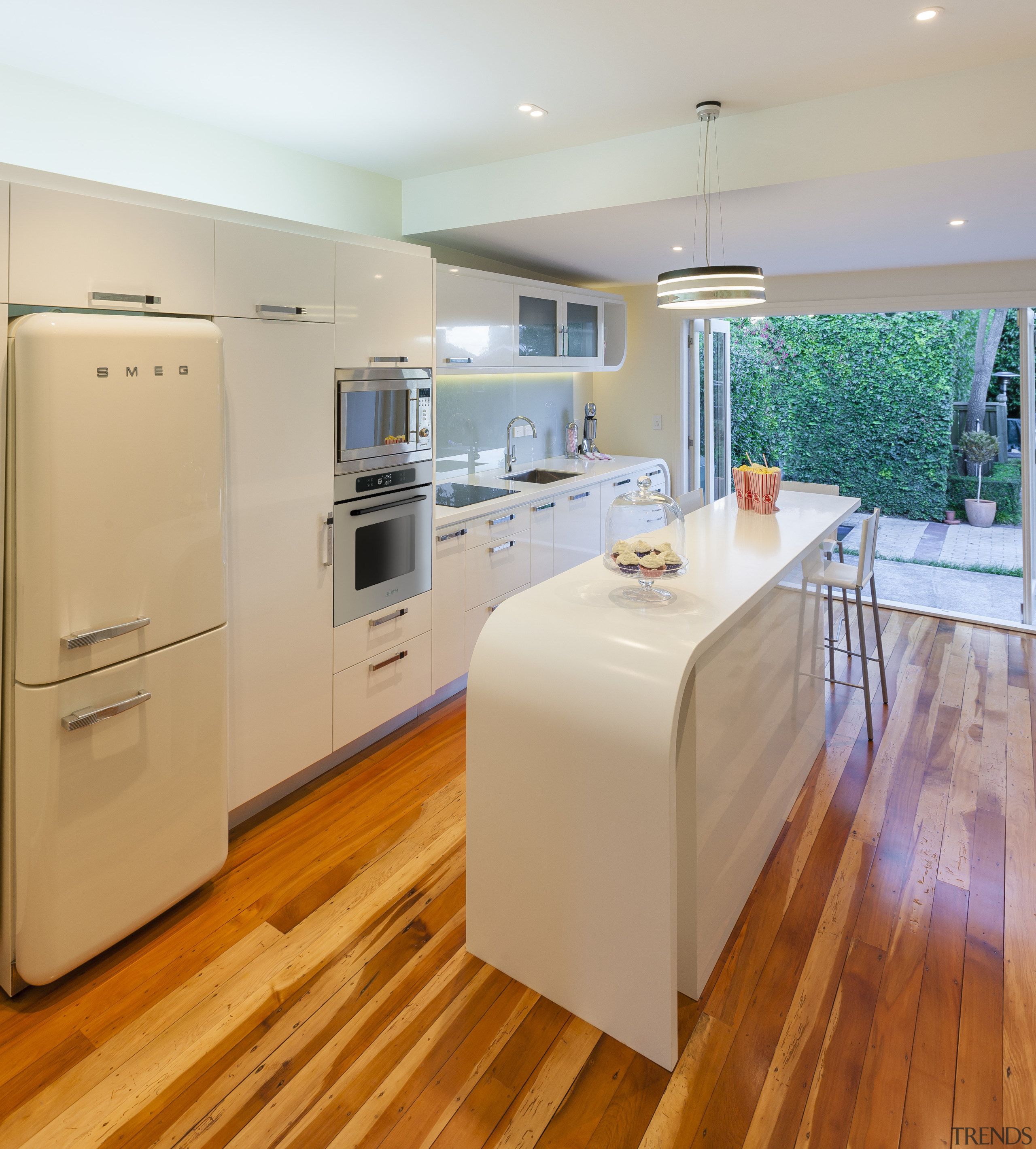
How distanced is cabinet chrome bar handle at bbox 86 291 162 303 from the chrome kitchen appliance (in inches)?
155

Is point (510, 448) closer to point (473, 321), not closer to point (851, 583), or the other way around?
point (473, 321)

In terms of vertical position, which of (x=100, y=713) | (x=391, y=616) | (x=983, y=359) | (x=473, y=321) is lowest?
(x=100, y=713)

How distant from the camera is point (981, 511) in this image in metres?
5.69

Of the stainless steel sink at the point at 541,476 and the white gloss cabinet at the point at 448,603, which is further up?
the stainless steel sink at the point at 541,476

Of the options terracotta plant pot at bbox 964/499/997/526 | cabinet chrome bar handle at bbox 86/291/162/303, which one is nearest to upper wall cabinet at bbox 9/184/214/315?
cabinet chrome bar handle at bbox 86/291/162/303

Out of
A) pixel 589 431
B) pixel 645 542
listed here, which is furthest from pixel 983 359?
pixel 645 542

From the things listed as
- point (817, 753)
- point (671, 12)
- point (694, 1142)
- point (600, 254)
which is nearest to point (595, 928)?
point (694, 1142)

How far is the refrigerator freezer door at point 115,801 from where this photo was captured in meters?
1.85

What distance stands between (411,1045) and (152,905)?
2.94 feet

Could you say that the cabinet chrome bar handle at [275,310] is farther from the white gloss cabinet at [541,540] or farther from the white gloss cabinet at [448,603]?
the white gloss cabinet at [541,540]

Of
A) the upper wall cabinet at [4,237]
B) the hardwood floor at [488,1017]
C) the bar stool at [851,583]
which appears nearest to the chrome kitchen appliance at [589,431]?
the bar stool at [851,583]

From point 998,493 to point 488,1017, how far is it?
5495mm

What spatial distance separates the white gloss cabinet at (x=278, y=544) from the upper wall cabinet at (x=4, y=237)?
0.64m

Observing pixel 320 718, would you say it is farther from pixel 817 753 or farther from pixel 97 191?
pixel 817 753
